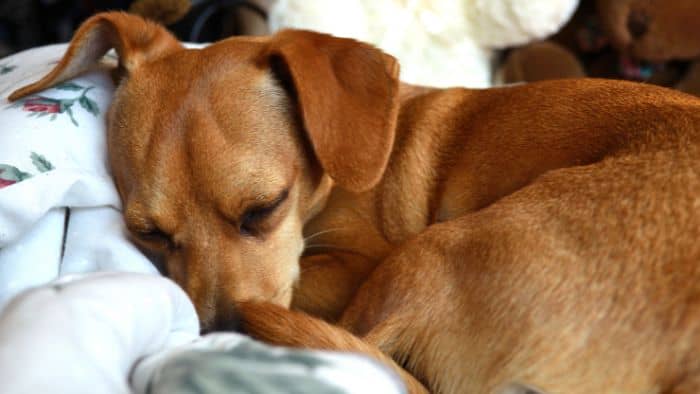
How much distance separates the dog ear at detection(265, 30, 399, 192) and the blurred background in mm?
850

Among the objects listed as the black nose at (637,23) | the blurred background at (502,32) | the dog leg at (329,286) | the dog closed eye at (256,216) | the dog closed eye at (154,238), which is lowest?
the dog leg at (329,286)

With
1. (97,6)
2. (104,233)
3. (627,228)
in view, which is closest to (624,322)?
(627,228)

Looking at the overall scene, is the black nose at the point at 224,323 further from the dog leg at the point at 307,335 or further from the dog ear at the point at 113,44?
the dog ear at the point at 113,44

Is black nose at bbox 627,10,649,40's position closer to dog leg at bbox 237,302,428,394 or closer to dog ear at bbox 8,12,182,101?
dog ear at bbox 8,12,182,101

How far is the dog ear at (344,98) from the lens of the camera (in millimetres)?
1265

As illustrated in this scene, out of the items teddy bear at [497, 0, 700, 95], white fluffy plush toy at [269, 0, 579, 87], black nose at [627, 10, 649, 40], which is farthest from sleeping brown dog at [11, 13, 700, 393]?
black nose at [627, 10, 649, 40]

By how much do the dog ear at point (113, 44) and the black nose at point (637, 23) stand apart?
1.58 meters

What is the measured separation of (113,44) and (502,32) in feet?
4.33

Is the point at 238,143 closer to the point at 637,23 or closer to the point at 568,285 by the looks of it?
the point at 568,285

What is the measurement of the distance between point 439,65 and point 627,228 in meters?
1.43

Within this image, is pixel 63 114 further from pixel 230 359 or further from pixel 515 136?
pixel 515 136

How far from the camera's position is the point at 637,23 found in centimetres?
227

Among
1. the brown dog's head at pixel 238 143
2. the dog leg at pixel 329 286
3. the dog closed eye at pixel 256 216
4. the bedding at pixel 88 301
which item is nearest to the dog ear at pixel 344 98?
the brown dog's head at pixel 238 143

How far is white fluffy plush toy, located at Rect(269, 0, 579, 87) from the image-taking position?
216 cm
